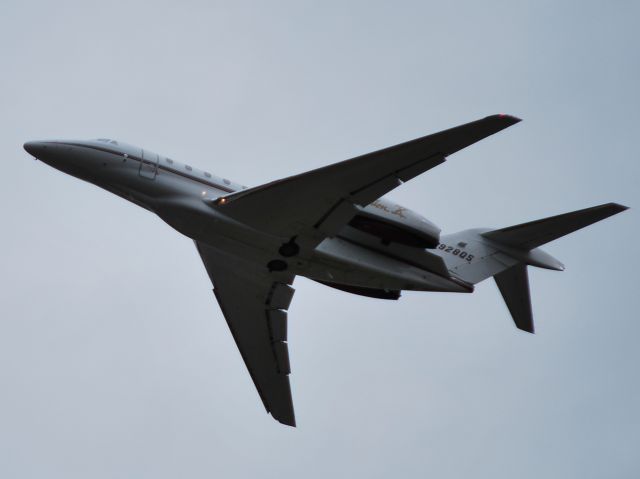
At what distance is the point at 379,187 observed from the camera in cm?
2045

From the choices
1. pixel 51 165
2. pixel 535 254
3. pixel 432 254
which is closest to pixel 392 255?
pixel 432 254

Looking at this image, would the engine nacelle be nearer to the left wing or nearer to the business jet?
the business jet

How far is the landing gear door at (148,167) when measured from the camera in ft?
70.0

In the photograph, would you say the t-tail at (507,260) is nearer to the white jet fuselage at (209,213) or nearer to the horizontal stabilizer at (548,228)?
the horizontal stabilizer at (548,228)

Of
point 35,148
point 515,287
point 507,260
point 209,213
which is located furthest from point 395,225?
point 35,148

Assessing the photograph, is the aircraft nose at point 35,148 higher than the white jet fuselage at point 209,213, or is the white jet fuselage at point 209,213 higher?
the aircraft nose at point 35,148

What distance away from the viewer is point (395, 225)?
2208cm

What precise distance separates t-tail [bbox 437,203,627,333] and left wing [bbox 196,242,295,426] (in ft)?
15.5

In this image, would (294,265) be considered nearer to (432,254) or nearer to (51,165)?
(432,254)

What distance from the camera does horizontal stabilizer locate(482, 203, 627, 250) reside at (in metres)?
21.6

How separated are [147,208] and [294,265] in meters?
3.87

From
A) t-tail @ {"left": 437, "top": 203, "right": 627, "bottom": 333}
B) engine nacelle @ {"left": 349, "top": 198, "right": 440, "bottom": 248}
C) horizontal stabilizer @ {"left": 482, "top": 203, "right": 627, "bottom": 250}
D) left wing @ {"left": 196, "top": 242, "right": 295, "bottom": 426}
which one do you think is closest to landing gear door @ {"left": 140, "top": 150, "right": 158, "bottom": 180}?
left wing @ {"left": 196, "top": 242, "right": 295, "bottom": 426}

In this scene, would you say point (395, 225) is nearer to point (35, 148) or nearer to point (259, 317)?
point (259, 317)

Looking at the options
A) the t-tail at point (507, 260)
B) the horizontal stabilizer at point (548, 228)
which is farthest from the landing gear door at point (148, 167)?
the horizontal stabilizer at point (548, 228)
